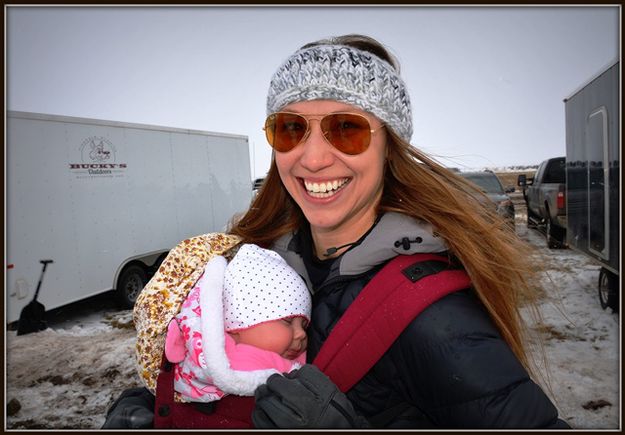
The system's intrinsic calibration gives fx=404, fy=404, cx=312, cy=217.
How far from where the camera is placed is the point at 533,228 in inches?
679

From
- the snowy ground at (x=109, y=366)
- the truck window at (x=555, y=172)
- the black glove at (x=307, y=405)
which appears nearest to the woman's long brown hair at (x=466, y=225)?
the black glove at (x=307, y=405)

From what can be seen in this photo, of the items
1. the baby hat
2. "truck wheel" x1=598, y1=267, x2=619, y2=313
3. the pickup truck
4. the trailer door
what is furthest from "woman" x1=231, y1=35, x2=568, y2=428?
the pickup truck

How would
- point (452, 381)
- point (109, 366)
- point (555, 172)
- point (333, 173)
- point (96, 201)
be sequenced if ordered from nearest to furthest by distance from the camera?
point (452, 381) → point (333, 173) → point (109, 366) → point (96, 201) → point (555, 172)

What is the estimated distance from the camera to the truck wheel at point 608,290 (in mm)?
6434

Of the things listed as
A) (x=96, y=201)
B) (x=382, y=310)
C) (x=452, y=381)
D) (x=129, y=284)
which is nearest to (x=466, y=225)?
(x=382, y=310)

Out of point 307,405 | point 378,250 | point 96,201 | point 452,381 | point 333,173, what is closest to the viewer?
point 452,381

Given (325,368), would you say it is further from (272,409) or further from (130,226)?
(130,226)

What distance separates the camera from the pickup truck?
10.3 meters

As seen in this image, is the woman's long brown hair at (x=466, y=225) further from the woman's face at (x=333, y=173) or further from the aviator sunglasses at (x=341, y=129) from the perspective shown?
the aviator sunglasses at (x=341, y=129)

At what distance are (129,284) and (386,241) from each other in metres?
8.11

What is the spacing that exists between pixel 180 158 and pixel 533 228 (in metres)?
14.9

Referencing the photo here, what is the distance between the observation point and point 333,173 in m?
1.81

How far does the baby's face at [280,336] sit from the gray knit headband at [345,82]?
103cm

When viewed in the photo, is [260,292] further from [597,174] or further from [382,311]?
[597,174]
